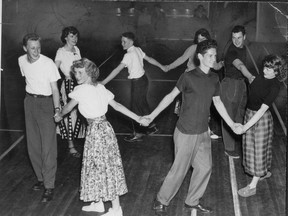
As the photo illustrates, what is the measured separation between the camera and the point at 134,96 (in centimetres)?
750

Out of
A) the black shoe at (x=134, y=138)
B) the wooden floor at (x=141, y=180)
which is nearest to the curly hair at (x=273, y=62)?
the wooden floor at (x=141, y=180)

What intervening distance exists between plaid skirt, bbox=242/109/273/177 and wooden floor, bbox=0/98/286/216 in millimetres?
332

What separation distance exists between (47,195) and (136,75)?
244 centimetres

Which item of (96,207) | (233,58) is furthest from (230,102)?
(96,207)

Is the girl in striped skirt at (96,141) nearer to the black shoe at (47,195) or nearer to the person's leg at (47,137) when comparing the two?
the person's leg at (47,137)

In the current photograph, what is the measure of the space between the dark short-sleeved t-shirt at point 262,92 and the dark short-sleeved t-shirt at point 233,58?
39.7 inches

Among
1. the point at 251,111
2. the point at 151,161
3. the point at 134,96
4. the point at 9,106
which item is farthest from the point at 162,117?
the point at 251,111

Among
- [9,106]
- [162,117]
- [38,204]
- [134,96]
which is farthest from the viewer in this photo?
[9,106]

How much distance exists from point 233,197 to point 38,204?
2.02 m

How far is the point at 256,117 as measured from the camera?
206 inches

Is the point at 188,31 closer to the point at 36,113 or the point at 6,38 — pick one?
the point at 6,38

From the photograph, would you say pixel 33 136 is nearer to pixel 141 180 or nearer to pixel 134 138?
pixel 141 180

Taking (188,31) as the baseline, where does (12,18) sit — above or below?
above

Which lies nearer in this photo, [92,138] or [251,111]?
[92,138]
